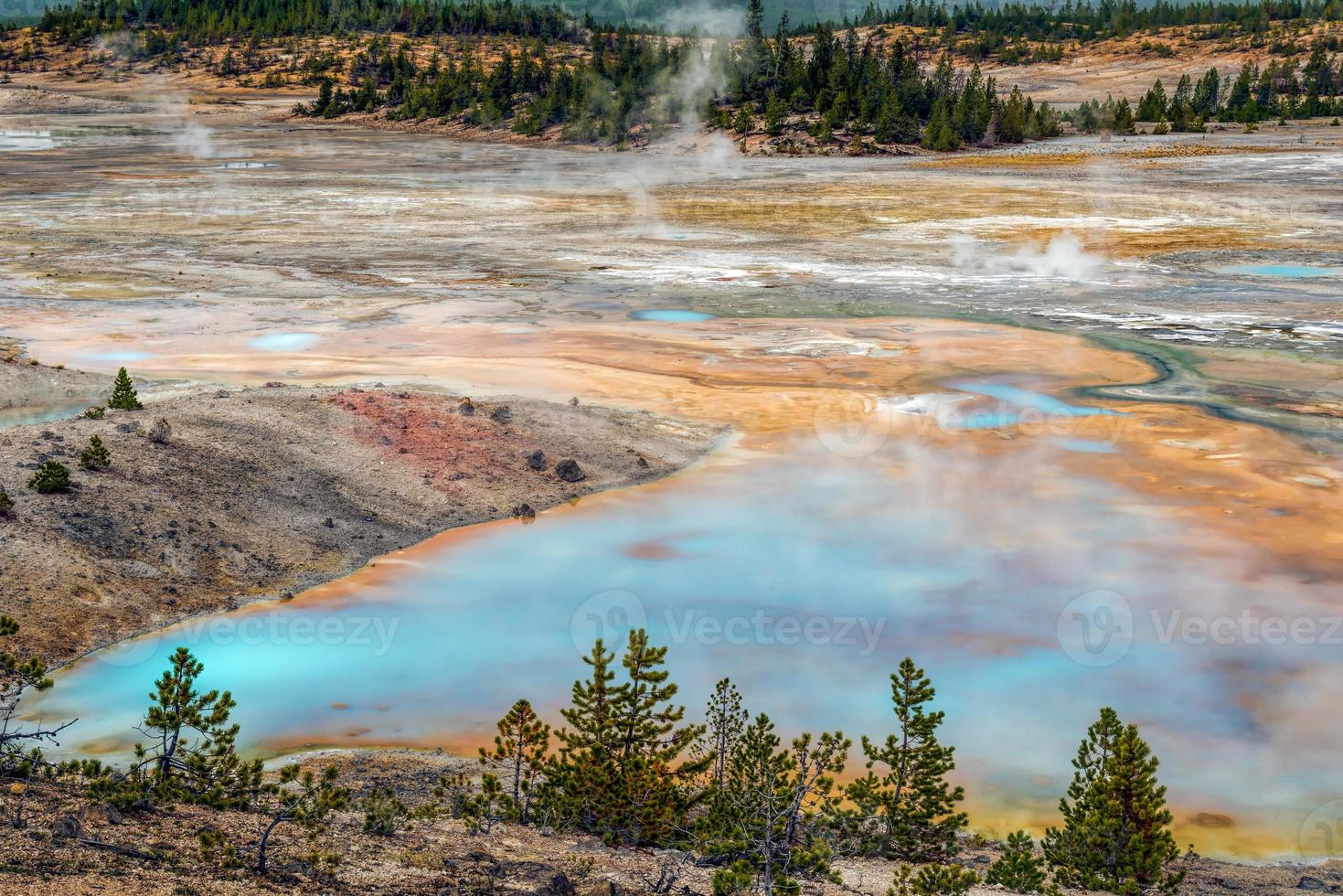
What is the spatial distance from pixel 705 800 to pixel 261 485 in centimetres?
871

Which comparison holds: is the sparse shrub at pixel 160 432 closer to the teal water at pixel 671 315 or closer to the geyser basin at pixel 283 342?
the geyser basin at pixel 283 342

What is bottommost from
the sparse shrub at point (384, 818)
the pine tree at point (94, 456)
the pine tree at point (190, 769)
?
the sparse shrub at point (384, 818)

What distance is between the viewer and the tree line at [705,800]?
730 cm

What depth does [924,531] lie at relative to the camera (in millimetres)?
15867

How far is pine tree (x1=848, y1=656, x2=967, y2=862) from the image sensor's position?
8.62 m

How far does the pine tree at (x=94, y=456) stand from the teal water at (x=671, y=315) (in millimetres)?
15281

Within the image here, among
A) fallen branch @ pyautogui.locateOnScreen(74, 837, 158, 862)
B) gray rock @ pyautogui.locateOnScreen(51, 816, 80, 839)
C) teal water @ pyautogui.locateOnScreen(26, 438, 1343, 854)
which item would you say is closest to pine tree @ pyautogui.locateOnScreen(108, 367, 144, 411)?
teal water @ pyautogui.locateOnScreen(26, 438, 1343, 854)

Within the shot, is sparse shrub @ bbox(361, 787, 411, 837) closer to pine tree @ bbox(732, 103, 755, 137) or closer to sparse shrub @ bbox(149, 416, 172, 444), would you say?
sparse shrub @ bbox(149, 416, 172, 444)

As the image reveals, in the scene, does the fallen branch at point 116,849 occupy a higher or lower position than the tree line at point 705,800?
lower

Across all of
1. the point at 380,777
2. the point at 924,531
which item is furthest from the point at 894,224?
the point at 380,777

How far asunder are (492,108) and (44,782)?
9099 centimetres

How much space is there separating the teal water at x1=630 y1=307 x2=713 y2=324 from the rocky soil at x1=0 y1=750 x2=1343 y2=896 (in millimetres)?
20528

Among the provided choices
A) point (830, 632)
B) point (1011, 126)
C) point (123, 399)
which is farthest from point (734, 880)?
point (1011, 126)

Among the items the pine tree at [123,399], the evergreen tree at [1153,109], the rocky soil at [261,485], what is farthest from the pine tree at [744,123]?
the pine tree at [123,399]
